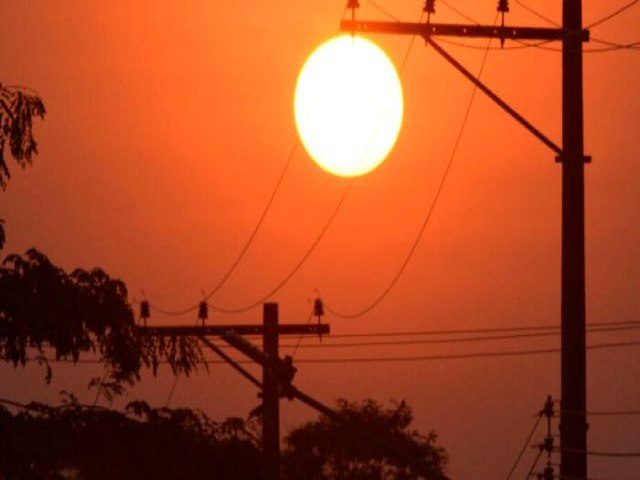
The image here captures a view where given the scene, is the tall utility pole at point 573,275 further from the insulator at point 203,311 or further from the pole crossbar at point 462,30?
the insulator at point 203,311

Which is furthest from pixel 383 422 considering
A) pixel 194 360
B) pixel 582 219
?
pixel 194 360

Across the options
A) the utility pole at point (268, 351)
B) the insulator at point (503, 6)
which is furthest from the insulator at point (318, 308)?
the insulator at point (503, 6)

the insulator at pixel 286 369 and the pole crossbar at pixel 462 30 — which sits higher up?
the pole crossbar at pixel 462 30

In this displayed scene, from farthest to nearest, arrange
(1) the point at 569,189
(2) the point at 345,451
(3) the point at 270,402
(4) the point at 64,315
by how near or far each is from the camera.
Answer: (2) the point at 345,451, (3) the point at 270,402, (1) the point at 569,189, (4) the point at 64,315

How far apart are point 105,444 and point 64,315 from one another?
1263 millimetres

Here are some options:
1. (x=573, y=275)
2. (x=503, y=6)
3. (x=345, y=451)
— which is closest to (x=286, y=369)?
(x=573, y=275)

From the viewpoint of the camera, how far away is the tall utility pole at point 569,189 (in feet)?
76.8

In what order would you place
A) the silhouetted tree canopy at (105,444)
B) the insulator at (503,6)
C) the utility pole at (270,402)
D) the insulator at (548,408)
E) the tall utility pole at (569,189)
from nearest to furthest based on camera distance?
the silhouetted tree canopy at (105,444)
the utility pole at (270,402)
the tall utility pole at (569,189)
the insulator at (503,6)
the insulator at (548,408)

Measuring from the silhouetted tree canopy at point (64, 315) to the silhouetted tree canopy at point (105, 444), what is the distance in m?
0.51

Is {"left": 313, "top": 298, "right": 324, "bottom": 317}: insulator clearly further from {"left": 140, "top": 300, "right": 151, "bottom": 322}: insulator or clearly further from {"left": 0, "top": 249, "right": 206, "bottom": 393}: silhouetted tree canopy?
{"left": 0, "top": 249, "right": 206, "bottom": 393}: silhouetted tree canopy

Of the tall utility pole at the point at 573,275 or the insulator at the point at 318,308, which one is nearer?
the tall utility pole at the point at 573,275

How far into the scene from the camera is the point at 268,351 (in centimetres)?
3844

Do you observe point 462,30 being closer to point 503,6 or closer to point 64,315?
point 503,6

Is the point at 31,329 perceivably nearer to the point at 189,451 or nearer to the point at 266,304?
the point at 189,451
